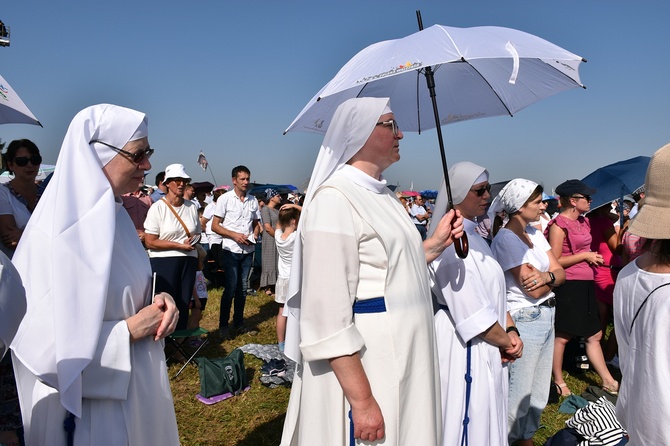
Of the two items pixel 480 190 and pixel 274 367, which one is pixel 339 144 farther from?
pixel 274 367

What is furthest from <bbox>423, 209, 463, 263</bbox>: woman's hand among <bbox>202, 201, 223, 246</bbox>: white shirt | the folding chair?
<bbox>202, 201, 223, 246</bbox>: white shirt

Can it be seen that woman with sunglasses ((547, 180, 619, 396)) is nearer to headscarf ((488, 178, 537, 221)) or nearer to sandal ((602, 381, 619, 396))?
sandal ((602, 381, 619, 396))

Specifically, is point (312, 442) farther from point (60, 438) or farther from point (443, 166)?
point (443, 166)

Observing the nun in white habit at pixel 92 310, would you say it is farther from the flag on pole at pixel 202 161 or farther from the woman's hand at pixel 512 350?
Result: the flag on pole at pixel 202 161

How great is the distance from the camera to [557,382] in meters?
5.54

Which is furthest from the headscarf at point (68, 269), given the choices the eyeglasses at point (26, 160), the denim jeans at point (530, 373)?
the denim jeans at point (530, 373)

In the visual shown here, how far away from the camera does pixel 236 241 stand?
24.3 ft

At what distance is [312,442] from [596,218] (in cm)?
567

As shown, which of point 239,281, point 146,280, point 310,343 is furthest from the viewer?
point 239,281

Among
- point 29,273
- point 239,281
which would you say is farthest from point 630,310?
point 239,281

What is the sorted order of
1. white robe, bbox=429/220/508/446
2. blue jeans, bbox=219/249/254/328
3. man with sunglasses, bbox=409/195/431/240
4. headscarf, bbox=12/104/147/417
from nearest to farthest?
1. headscarf, bbox=12/104/147/417
2. white robe, bbox=429/220/508/446
3. blue jeans, bbox=219/249/254/328
4. man with sunglasses, bbox=409/195/431/240

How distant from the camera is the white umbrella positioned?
2.91m

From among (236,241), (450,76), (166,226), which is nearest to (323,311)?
(450,76)

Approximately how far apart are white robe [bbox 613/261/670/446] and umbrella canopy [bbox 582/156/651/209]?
14.3ft
